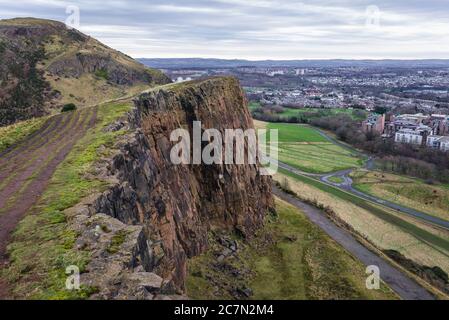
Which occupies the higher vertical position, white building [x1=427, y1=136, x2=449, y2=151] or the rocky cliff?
the rocky cliff

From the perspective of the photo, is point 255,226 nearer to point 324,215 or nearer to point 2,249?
point 324,215

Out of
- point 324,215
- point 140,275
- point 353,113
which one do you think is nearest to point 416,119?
point 353,113

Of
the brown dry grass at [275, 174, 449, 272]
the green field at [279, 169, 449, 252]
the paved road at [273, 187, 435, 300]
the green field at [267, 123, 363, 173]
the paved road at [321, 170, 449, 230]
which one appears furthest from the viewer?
the green field at [267, 123, 363, 173]

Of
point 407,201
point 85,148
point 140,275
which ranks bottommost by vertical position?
point 407,201

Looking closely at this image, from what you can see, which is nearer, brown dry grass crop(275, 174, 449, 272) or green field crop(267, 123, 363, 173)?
brown dry grass crop(275, 174, 449, 272)

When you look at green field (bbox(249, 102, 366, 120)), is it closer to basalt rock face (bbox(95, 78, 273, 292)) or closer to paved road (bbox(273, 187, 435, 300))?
paved road (bbox(273, 187, 435, 300))

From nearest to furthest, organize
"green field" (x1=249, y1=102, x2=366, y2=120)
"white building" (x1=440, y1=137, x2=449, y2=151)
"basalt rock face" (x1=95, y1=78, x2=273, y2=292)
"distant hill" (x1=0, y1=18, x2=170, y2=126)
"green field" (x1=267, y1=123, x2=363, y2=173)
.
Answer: "basalt rock face" (x1=95, y1=78, x2=273, y2=292), "distant hill" (x1=0, y1=18, x2=170, y2=126), "green field" (x1=267, y1=123, x2=363, y2=173), "white building" (x1=440, y1=137, x2=449, y2=151), "green field" (x1=249, y1=102, x2=366, y2=120)

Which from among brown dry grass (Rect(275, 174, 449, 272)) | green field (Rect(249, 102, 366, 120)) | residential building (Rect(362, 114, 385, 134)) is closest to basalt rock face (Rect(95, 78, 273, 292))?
brown dry grass (Rect(275, 174, 449, 272))
